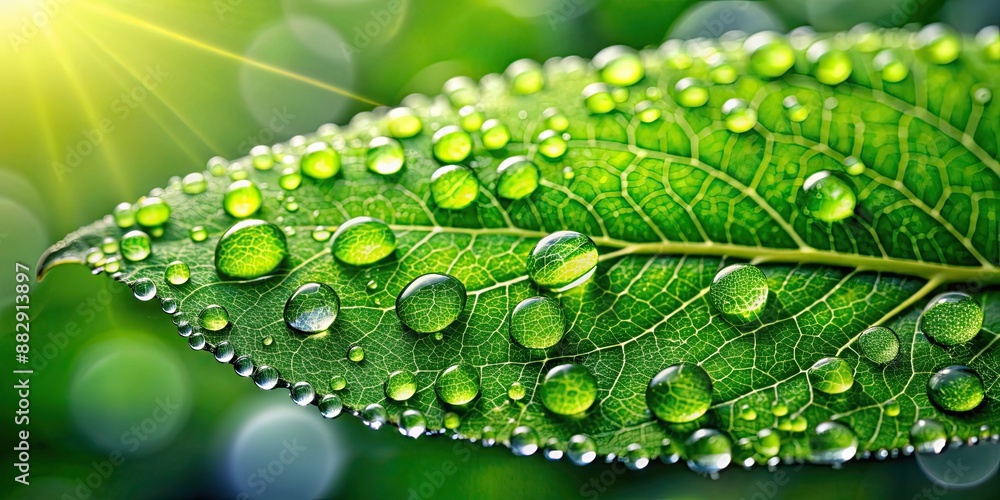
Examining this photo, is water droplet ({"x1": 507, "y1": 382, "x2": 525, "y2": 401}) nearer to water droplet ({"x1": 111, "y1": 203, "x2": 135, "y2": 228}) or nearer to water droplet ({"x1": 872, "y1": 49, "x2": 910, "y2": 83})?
water droplet ({"x1": 111, "y1": 203, "x2": 135, "y2": 228})

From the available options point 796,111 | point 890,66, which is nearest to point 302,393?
point 796,111

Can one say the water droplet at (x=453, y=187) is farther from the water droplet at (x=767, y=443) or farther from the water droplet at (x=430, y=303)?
the water droplet at (x=767, y=443)

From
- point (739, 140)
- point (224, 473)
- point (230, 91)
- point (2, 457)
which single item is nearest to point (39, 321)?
point (2, 457)

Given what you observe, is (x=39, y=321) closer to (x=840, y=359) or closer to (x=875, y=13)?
(x=840, y=359)

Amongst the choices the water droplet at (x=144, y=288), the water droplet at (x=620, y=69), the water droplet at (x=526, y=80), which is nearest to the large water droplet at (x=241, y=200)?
the water droplet at (x=144, y=288)

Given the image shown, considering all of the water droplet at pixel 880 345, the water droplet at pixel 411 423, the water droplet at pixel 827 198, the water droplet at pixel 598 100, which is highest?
the water droplet at pixel 598 100

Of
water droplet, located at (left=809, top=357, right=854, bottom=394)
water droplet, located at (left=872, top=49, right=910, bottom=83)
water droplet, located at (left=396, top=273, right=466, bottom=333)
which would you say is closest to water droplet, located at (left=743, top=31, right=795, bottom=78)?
water droplet, located at (left=872, top=49, right=910, bottom=83)
